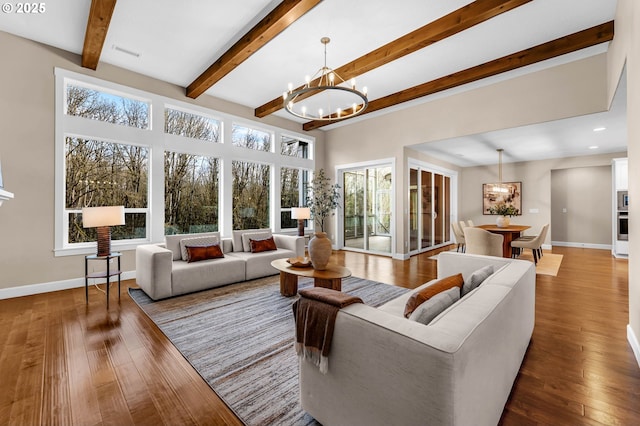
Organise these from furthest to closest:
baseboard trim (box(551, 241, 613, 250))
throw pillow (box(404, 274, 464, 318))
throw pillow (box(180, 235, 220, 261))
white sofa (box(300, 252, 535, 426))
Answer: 1. baseboard trim (box(551, 241, 613, 250))
2. throw pillow (box(180, 235, 220, 261))
3. throw pillow (box(404, 274, 464, 318))
4. white sofa (box(300, 252, 535, 426))

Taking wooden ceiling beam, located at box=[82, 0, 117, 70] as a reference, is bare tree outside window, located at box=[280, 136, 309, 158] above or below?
below

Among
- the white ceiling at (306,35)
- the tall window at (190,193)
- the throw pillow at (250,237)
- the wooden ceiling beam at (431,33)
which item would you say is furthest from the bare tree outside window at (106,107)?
the wooden ceiling beam at (431,33)

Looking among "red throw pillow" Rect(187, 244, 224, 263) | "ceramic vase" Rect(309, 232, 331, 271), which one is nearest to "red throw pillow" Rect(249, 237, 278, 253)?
"red throw pillow" Rect(187, 244, 224, 263)

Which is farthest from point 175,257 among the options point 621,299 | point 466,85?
point 621,299

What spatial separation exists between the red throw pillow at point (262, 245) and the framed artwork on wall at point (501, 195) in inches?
279

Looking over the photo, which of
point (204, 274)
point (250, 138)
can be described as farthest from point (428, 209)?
point (204, 274)

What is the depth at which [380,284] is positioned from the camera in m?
4.27

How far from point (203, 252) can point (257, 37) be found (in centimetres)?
298

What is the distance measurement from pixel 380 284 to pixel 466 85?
376cm

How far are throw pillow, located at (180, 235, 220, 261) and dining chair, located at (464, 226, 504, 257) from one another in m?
4.37

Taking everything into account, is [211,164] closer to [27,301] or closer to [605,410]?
[27,301]

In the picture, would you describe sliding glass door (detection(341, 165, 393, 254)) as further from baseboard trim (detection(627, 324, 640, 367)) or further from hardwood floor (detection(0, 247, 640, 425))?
baseboard trim (detection(627, 324, 640, 367))

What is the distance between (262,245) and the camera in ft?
16.1

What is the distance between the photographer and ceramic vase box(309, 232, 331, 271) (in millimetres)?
3334
